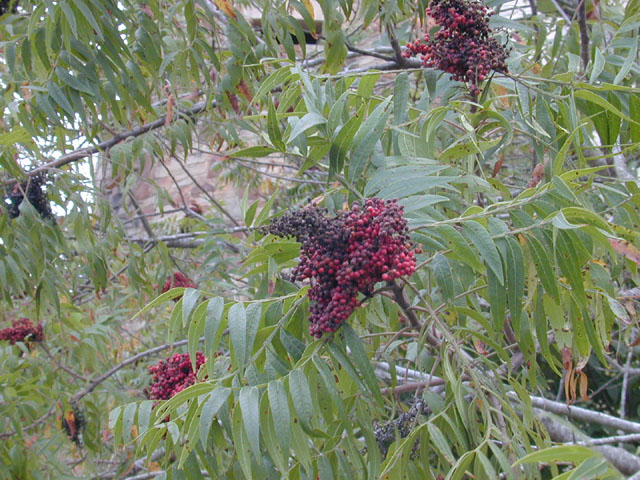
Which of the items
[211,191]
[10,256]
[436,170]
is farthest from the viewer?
[211,191]

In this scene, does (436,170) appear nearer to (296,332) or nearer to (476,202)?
(296,332)

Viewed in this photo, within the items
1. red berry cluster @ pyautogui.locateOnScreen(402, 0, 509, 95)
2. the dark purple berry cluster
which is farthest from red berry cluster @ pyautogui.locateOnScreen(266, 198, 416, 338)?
the dark purple berry cluster

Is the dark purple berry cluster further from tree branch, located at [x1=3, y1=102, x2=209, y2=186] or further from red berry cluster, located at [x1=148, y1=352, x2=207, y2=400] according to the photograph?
red berry cluster, located at [x1=148, y1=352, x2=207, y2=400]

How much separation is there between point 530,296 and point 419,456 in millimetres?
469

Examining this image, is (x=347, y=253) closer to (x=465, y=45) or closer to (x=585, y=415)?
(x=465, y=45)

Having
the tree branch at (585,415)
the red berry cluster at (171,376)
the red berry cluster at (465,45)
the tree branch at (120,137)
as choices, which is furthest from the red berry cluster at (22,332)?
the red berry cluster at (465,45)

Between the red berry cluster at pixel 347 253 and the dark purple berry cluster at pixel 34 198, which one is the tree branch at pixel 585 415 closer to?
the red berry cluster at pixel 347 253

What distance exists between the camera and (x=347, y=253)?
1327 mm

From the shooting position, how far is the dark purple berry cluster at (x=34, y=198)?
2.84m

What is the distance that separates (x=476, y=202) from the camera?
2.16 meters

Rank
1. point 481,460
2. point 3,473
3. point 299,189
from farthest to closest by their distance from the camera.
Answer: point 299,189 < point 3,473 < point 481,460

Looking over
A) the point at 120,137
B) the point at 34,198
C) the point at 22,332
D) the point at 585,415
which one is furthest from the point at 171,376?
the point at 22,332

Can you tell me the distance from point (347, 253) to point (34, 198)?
6.77 ft

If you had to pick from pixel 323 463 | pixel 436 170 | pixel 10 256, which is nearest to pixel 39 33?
pixel 10 256
